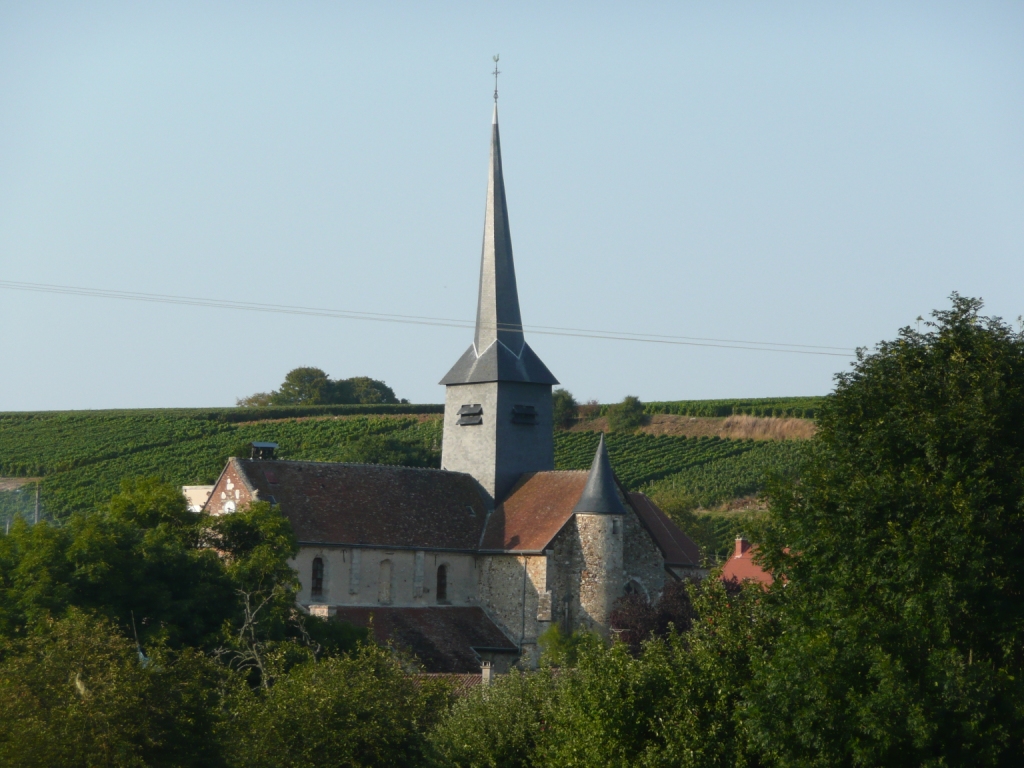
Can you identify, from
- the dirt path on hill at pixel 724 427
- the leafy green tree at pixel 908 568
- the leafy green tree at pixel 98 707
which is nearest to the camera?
the leafy green tree at pixel 98 707

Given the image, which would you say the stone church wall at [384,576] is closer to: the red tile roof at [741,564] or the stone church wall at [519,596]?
the stone church wall at [519,596]

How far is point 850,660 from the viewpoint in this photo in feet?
62.2

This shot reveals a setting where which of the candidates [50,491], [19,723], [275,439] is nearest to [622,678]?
[19,723]

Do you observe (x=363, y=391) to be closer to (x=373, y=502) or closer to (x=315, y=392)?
(x=315, y=392)

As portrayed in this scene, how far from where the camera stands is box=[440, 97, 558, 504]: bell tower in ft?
149

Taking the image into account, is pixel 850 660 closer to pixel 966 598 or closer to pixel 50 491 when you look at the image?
pixel 966 598

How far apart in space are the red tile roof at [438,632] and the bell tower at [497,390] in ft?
14.6

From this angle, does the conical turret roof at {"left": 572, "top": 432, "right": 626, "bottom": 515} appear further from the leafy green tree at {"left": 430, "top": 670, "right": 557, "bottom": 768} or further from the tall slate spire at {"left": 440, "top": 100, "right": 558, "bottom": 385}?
the leafy green tree at {"left": 430, "top": 670, "right": 557, "bottom": 768}

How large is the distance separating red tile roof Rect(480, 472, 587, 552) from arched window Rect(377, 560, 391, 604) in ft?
10.5

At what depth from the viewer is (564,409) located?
266 ft

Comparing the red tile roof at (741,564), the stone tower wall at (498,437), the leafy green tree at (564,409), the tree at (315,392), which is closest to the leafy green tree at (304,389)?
the tree at (315,392)

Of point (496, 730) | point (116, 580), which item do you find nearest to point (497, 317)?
point (116, 580)

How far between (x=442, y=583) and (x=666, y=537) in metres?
7.65

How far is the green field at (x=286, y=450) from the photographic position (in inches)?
2655
